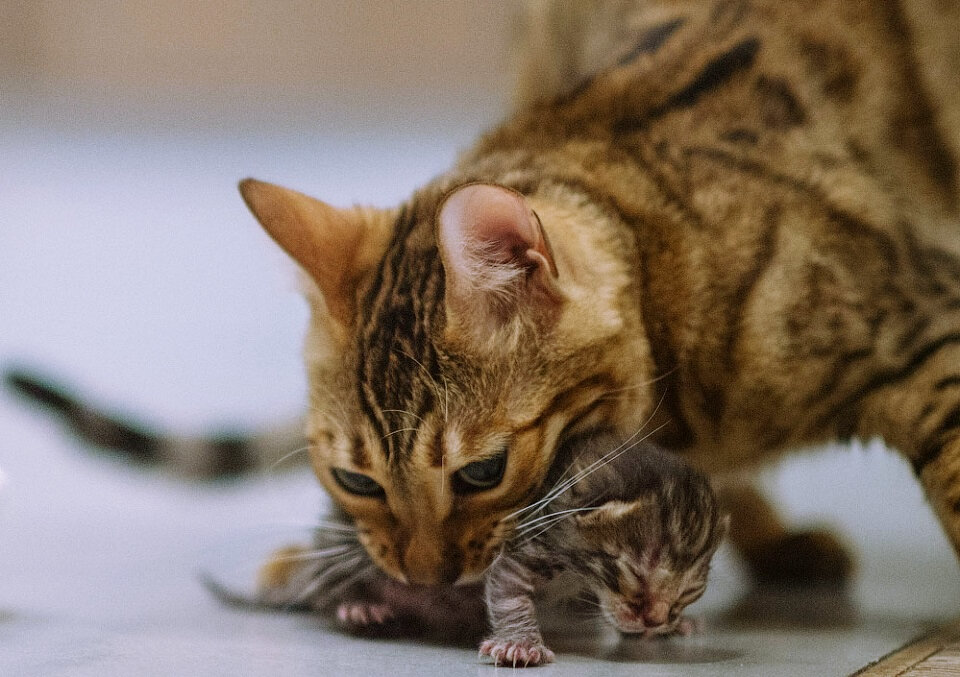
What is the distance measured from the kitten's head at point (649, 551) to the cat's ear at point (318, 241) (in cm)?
51

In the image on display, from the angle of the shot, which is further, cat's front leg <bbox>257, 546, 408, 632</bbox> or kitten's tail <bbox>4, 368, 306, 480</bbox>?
kitten's tail <bbox>4, 368, 306, 480</bbox>

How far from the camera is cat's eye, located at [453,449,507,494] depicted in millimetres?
1442

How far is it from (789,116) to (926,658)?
0.96 metres

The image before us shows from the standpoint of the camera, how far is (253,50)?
9.43ft

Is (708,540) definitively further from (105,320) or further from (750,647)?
(105,320)

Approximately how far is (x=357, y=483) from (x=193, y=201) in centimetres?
171

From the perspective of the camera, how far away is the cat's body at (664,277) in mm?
1459

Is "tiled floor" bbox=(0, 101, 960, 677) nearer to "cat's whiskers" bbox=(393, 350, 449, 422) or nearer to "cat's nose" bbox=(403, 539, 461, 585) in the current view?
"cat's nose" bbox=(403, 539, 461, 585)

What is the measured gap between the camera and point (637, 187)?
1.80 meters

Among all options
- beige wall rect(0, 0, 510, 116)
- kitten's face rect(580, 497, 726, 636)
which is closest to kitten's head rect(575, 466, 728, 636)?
kitten's face rect(580, 497, 726, 636)

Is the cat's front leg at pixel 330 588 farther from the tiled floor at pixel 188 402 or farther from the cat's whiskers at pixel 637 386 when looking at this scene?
the cat's whiskers at pixel 637 386

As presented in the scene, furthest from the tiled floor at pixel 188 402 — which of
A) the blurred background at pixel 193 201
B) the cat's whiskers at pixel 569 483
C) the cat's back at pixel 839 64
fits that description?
the cat's back at pixel 839 64

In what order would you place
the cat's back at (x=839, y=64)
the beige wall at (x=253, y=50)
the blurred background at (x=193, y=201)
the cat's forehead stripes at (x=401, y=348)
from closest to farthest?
the cat's forehead stripes at (x=401, y=348), the cat's back at (x=839, y=64), the blurred background at (x=193, y=201), the beige wall at (x=253, y=50)

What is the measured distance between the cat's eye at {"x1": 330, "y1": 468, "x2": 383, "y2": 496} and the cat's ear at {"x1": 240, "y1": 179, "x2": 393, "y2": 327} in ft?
0.74
